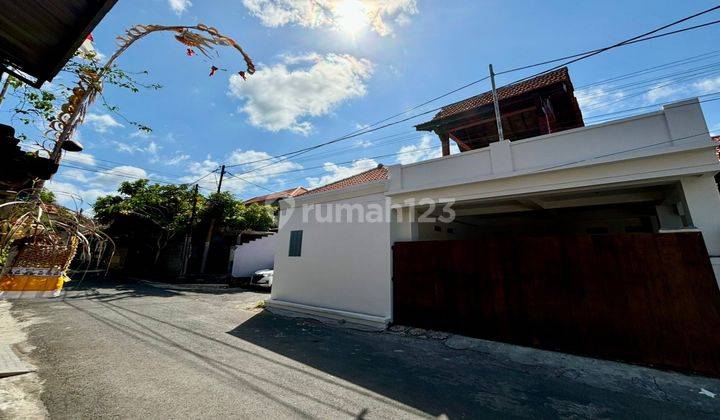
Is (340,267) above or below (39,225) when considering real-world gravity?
below

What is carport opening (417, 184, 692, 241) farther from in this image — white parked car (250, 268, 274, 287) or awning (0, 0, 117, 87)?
white parked car (250, 268, 274, 287)

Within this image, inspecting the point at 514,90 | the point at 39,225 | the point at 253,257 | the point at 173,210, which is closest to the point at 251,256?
the point at 253,257

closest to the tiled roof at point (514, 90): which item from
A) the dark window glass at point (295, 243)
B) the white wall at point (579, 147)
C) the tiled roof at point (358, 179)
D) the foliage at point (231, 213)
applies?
the tiled roof at point (358, 179)

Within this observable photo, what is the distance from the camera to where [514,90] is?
960 cm

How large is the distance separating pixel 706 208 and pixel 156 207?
20.9 metres

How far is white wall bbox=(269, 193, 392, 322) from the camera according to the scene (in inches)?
269

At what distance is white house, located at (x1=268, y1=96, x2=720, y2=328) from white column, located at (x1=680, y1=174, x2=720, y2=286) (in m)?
0.01

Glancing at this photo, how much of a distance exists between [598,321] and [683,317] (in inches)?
38.4

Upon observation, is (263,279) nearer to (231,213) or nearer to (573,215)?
(231,213)

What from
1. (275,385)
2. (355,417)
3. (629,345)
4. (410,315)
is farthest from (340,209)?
(629,345)

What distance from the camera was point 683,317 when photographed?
4.03 metres

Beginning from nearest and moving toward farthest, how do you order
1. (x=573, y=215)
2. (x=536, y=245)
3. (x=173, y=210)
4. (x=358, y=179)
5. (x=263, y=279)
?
(x=536, y=245) → (x=573, y=215) → (x=358, y=179) → (x=263, y=279) → (x=173, y=210)

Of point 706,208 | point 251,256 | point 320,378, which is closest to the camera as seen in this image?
point 320,378

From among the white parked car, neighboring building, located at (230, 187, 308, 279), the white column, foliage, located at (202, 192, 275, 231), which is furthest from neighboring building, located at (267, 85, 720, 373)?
foliage, located at (202, 192, 275, 231)
